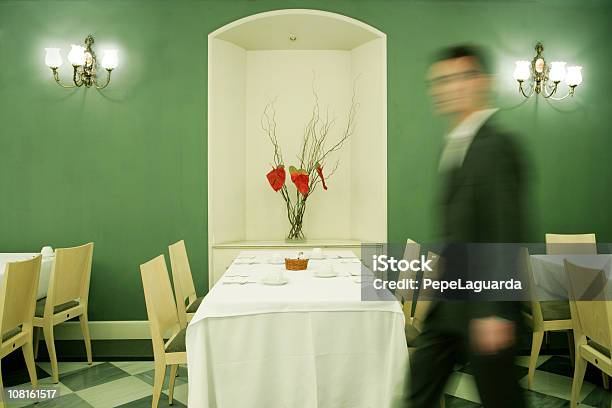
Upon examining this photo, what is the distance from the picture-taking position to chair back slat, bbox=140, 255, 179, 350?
243cm

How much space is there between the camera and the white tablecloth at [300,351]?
2.11 meters

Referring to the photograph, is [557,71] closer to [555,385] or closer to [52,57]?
Result: [555,385]

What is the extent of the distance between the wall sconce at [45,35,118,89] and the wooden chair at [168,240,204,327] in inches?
66.5

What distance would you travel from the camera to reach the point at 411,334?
2.76 m

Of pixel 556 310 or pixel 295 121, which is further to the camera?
pixel 295 121

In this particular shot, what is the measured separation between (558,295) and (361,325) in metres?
1.95

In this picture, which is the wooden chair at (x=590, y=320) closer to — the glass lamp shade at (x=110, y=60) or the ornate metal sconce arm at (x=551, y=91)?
the ornate metal sconce arm at (x=551, y=91)

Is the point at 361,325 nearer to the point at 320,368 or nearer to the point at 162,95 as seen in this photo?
the point at 320,368

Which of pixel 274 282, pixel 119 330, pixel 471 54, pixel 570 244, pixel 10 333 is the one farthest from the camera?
pixel 119 330

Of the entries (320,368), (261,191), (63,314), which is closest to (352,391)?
(320,368)

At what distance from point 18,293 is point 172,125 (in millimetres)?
1979

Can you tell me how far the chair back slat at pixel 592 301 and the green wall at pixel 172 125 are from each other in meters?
1.76

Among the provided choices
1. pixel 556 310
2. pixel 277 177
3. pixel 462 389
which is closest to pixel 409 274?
pixel 462 389

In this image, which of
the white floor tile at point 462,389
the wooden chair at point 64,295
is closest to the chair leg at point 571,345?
the white floor tile at point 462,389
